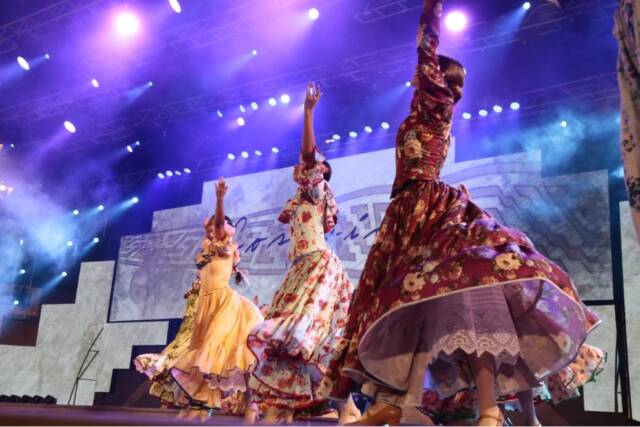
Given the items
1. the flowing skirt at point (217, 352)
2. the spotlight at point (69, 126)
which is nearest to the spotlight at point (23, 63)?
the spotlight at point (69, 126)

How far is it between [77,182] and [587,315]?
419 inches

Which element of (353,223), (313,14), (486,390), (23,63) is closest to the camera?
(486,390)

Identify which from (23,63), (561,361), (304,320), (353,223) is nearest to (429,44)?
(561,361)

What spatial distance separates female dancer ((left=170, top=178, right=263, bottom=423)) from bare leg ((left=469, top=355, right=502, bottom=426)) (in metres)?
2.02

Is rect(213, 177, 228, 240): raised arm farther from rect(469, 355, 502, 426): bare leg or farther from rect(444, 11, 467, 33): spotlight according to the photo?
rect(444, 11, 467, 33): spotlight

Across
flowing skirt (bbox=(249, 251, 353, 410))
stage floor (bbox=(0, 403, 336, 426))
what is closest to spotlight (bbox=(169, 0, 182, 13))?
flowing skirt (bbox=(249, 251, 353, 410))

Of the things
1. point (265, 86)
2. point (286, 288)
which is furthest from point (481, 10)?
point (286, 288)

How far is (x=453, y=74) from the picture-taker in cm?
262

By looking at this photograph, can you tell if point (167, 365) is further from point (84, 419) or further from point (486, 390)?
point (486, 390)

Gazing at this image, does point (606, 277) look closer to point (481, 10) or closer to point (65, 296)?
point (481, 10)

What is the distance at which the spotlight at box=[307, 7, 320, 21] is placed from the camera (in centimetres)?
739

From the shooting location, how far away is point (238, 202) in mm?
9164

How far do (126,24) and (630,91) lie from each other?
728 cm

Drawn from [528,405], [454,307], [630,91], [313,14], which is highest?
[313,14]
